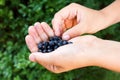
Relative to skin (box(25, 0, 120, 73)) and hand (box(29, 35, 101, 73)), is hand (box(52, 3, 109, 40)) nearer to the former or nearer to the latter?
skin (box(25, 0, 120, 73))

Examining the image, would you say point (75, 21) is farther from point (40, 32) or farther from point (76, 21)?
point (40, 32)

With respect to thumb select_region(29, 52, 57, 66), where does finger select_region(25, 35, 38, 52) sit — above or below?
above

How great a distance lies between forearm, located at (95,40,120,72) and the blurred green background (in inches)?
30.3

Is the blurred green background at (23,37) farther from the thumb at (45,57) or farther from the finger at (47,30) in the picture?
the thumb at (45,57)

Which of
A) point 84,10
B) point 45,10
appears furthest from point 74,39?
point 45,10

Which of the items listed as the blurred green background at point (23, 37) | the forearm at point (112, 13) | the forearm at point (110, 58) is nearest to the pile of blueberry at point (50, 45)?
the forearm at point (110, 58)

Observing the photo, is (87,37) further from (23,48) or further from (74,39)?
(23,48)

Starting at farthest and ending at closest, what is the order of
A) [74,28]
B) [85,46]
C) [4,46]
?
[4,46], [74,28], [85,46]

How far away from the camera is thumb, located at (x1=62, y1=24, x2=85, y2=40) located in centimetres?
225

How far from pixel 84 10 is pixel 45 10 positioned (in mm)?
536

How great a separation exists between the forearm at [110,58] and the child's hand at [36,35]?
1.23ft

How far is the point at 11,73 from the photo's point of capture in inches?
109

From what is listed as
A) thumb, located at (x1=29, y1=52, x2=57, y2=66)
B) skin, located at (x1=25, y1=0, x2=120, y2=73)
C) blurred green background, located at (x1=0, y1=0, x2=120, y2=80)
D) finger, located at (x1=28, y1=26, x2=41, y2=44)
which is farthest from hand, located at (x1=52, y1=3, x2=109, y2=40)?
blurred green background, located at (x1=0, y1=0, x2=120, y2=80)

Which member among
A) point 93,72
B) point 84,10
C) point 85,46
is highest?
point 84,10
